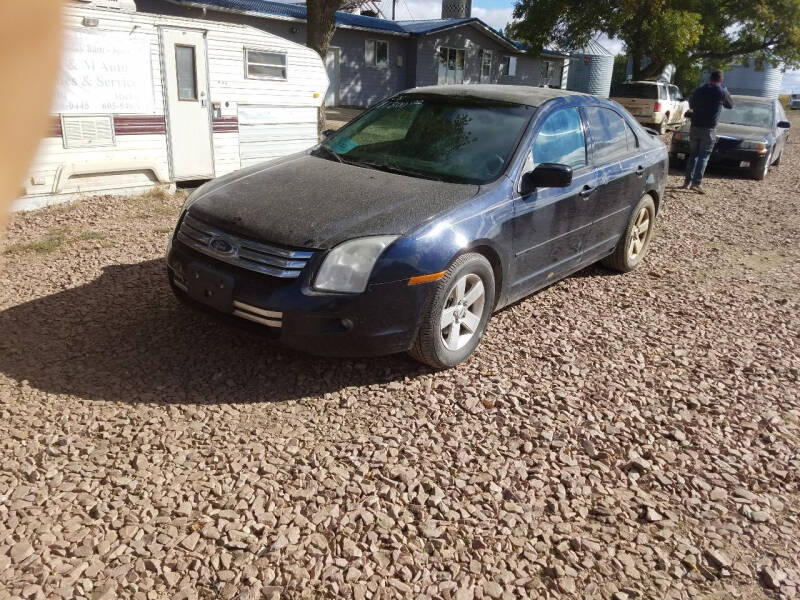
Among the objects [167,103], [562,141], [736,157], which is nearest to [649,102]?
[736,157]

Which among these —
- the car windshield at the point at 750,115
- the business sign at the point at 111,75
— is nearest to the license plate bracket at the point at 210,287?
the business sign at the point at 111,75

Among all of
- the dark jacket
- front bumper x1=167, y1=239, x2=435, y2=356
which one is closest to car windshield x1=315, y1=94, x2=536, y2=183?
front bumper x1=167, y1=239, x2=435, y2=356

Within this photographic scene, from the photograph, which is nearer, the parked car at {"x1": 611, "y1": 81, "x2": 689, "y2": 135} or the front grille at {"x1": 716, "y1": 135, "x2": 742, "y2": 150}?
the front grille at {"x1": 716, "y1": 135, "x2": 742, "y2": 150}

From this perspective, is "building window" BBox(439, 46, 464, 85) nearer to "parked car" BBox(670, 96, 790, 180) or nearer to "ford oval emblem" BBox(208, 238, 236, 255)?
"parked car" BBox(670, 96, 790, 180)

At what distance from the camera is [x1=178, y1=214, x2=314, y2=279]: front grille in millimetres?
3492

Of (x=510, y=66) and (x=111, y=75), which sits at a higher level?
(x=510, y=66)

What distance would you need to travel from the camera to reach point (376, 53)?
26594 millimetres

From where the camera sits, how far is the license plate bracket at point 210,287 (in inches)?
142

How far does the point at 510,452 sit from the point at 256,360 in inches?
66.4

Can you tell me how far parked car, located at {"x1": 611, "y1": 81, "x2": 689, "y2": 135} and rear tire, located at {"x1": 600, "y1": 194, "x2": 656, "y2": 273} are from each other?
15.9m

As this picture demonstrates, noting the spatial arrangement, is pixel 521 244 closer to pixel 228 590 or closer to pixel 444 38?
pixel 228 590

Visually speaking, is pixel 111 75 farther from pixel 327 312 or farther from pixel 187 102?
pixel 327 312

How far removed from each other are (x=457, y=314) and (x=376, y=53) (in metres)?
24.9

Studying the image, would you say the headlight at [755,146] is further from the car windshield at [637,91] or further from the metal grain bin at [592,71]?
the metal grain bin at [592,71]
